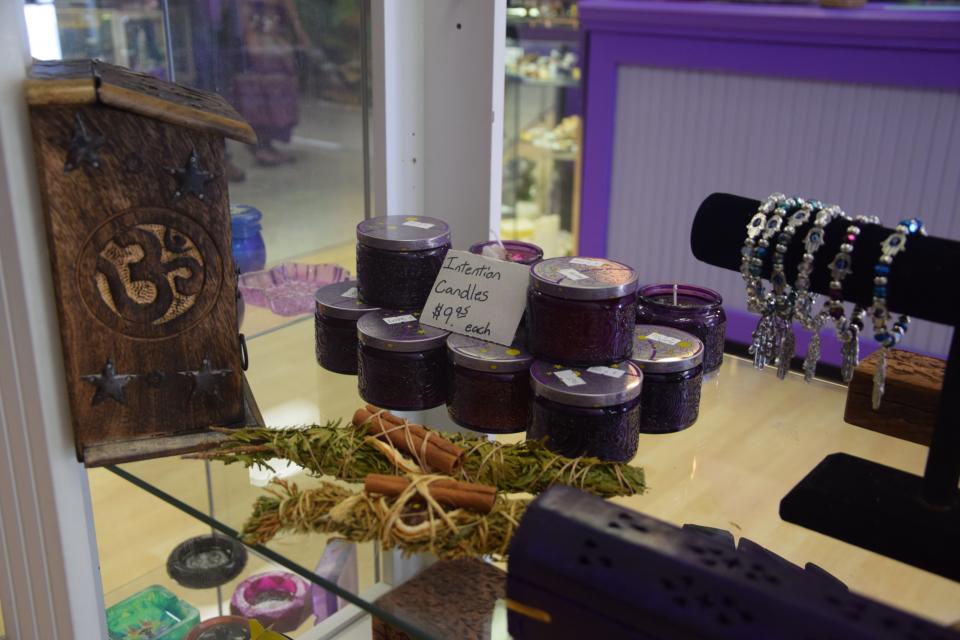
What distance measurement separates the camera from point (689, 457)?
0.91 meters

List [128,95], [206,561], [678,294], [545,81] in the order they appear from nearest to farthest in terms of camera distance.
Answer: [128,95] → [678,294] → [206,561] → [545,81]

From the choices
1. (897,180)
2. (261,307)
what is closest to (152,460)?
(261,307)

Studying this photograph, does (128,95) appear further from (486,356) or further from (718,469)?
(718,469)

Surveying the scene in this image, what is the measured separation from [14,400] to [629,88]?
2.27m

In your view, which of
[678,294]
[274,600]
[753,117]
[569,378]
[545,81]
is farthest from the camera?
[545,81]

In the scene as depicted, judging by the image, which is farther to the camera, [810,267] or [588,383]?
[588,383]

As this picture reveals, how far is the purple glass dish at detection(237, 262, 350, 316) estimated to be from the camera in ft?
4.16

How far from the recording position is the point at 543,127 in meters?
3.17

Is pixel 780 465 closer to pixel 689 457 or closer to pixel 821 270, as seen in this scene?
pixel 689 457

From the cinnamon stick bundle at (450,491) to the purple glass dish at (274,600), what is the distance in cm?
49

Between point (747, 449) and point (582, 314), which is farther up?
point (582, 314)

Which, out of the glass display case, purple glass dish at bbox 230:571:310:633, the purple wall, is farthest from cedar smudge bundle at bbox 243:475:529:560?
the glass display case

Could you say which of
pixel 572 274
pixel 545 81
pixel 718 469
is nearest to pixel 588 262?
pixel 572 274

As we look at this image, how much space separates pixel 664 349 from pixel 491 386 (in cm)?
18
